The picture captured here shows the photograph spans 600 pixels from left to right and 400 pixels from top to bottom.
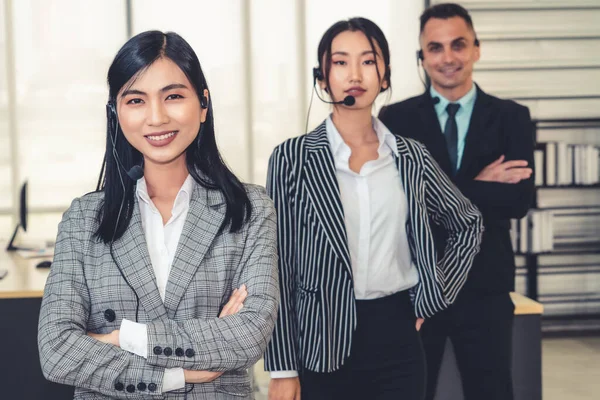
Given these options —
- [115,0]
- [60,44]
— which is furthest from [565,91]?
[60,44]

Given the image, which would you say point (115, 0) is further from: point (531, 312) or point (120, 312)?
point (120, 312)

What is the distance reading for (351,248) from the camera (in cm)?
216

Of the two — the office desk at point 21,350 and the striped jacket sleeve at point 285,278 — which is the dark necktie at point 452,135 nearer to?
the striped jacket sleeve at point 285,278

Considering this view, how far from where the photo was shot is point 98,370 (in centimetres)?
160

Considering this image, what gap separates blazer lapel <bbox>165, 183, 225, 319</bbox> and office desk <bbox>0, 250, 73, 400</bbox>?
5.30 ft

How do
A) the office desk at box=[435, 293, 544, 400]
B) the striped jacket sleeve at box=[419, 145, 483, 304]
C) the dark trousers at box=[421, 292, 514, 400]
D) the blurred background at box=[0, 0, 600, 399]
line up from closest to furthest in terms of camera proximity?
the striped jacket sleeve at box=[419, 145, 483, 304] → the dark trousers at box=[421, 292, 514, 400] → the office desk at box=[435, 293, 544, 400] → the blurred background at box=[0, 0, 600, 399]

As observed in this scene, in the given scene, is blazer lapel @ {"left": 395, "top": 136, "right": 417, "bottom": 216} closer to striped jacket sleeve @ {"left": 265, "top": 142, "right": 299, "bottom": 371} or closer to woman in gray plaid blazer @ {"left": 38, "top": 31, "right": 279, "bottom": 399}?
striped jacket sleeve @ {"left": 265, "top": 142, "right": 299, "bottom": 371}

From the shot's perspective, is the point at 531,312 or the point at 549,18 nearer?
the point at 531,312

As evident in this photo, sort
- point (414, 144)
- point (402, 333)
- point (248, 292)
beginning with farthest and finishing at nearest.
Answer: point (414, 144) → point (402, 333) → point (248, 292)

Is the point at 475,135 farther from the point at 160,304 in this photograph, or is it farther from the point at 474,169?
the point at 160,304

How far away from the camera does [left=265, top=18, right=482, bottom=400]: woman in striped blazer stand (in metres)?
2.11

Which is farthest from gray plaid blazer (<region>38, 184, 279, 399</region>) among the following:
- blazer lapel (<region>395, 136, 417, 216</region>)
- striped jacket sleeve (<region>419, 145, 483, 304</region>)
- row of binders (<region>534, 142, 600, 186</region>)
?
row of binders (<region>534, 142, 600, 186</region>)

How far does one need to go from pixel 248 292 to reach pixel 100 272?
1.06 feet

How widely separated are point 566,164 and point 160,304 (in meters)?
4.79
